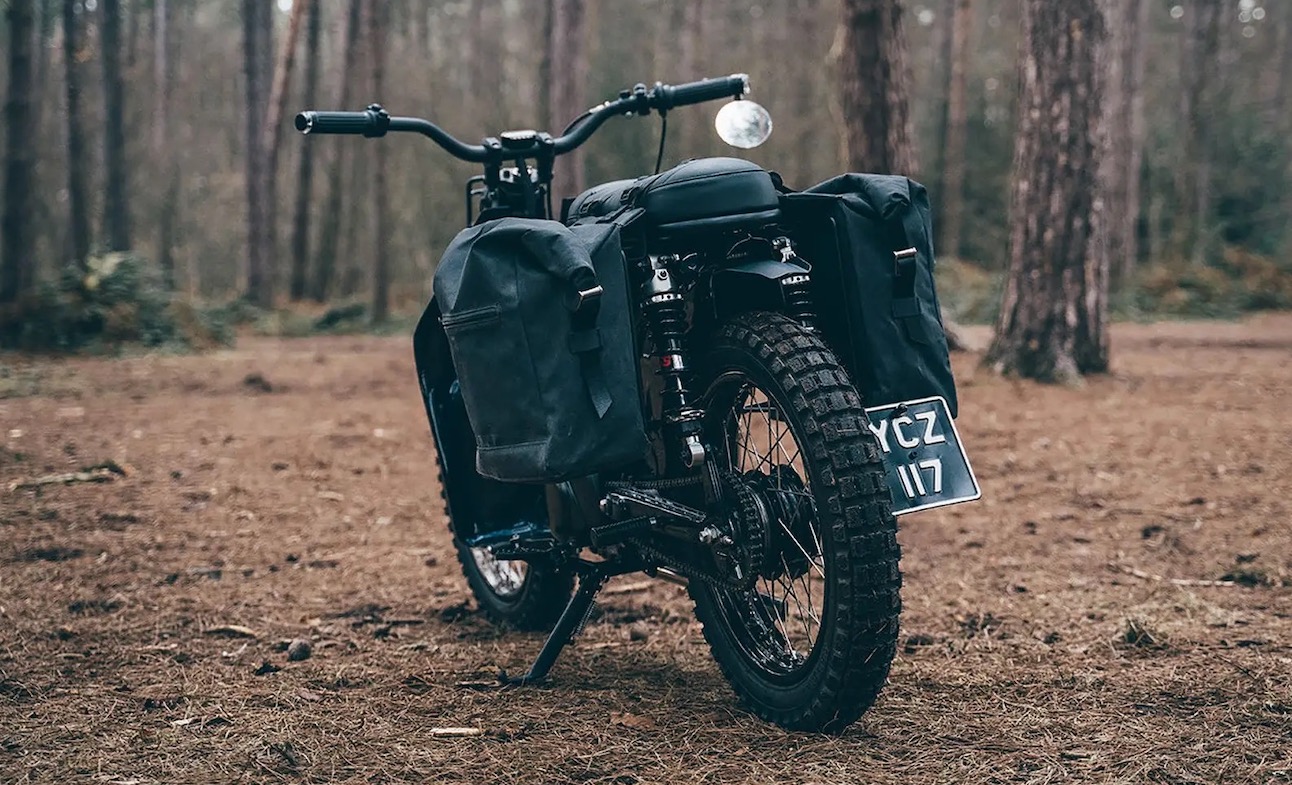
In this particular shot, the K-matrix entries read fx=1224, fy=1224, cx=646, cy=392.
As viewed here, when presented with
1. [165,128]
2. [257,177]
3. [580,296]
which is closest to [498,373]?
[580,296]

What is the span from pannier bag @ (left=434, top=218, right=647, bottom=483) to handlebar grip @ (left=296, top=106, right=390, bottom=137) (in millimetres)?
803

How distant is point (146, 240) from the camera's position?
32688 mm

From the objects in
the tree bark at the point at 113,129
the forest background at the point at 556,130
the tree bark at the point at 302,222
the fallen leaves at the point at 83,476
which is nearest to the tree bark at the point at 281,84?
the forest background at the point at 556,130

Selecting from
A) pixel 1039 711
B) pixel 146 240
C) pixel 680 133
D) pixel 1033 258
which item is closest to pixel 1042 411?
pixel 1033 258

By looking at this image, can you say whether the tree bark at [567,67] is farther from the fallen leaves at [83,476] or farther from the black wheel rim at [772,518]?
the black wheel rim at [772,518]

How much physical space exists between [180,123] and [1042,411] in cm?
3317

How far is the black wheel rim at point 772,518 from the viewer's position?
296 cm

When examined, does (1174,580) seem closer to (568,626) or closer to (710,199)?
(568,626)

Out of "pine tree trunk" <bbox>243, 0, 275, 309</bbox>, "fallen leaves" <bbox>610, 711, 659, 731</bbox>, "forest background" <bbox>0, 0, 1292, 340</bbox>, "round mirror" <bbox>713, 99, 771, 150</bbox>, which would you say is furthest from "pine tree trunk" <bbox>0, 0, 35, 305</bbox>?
"fallen leaves" <bbox>610, 711, 659, 731</bbox>

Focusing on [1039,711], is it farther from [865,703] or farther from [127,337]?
[127,337]

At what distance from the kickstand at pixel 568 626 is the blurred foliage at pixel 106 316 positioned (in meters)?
12.4

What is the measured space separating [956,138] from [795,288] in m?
24.5

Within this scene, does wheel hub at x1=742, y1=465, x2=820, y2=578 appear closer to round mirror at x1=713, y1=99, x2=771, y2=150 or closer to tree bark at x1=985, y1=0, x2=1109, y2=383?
round mirror at x1=713, y1=99, x2=771, y2=150

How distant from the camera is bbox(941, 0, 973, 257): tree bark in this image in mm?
24891
